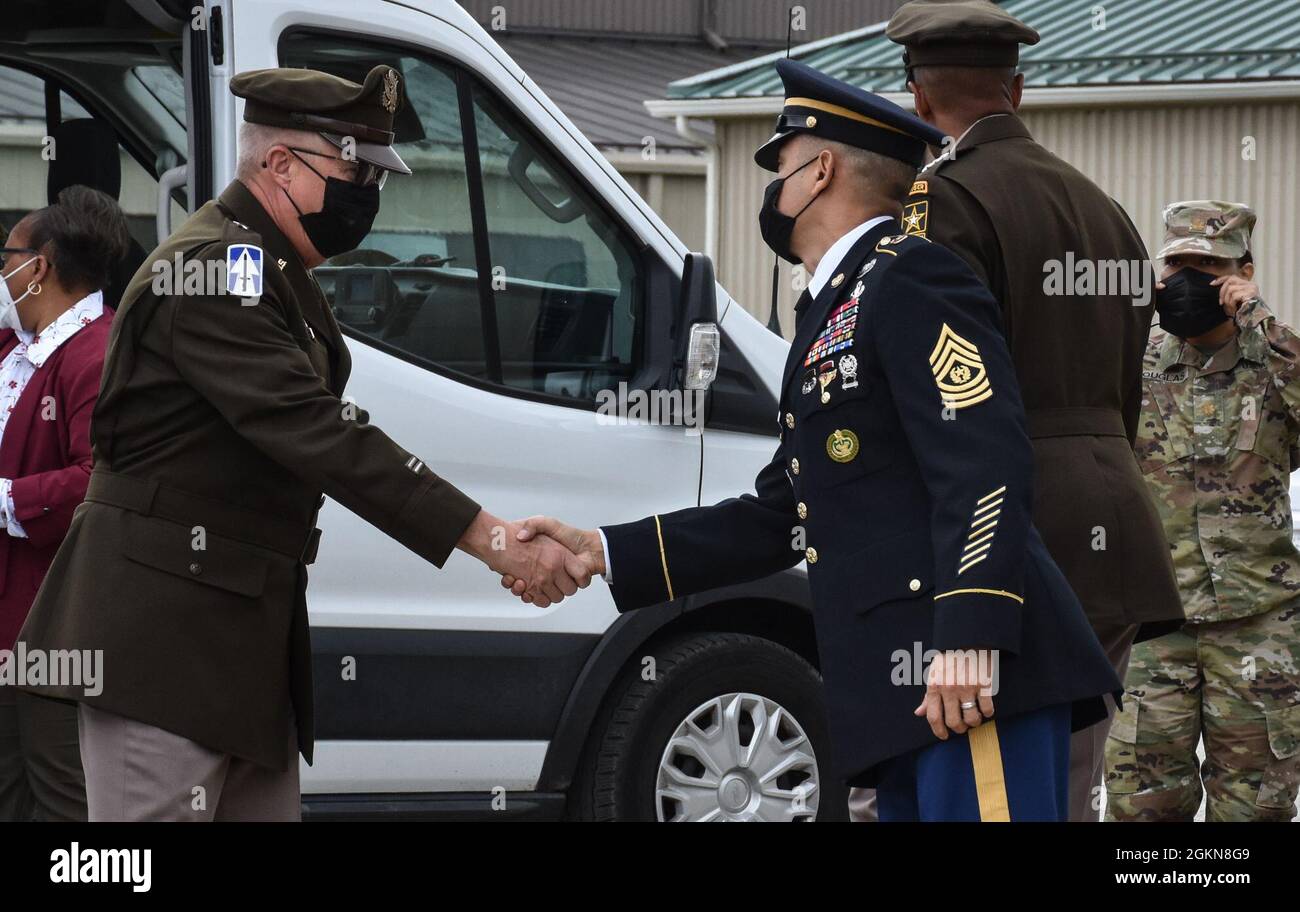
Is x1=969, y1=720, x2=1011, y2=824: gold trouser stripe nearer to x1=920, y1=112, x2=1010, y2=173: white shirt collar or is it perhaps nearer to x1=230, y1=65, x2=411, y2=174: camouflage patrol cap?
x1=920, y1=112, x2=1010, y2=173: white shirt collar

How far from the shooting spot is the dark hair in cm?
475

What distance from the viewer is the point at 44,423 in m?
4.62

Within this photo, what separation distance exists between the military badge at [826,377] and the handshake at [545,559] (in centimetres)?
84

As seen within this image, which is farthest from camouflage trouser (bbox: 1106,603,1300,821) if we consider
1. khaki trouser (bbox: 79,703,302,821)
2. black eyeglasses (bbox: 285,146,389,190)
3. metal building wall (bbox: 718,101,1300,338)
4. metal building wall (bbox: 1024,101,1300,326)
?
metal building wall (bbox: 1024,101,1300,326)

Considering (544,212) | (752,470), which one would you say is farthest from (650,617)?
(544,212)

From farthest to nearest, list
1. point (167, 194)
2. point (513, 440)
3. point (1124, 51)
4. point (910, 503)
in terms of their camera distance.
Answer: point (1124, 51) < point (167, 194) < point (513, 440) < point (910, 503)

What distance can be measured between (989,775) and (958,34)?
1.46m

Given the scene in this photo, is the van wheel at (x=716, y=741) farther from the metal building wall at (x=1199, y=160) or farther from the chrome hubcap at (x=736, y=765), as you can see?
the metal building wall at (x=1199, y=160)

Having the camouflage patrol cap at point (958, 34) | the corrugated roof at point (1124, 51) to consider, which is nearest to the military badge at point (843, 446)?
the camouflage patrol cap at point (958, 34)

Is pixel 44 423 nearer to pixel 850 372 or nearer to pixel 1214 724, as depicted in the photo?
pixel 850 372

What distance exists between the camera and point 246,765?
3486mm

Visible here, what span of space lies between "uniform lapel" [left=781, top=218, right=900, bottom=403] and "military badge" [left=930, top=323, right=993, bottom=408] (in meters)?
0.26

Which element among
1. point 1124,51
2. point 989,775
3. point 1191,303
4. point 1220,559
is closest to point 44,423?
point 989,775
